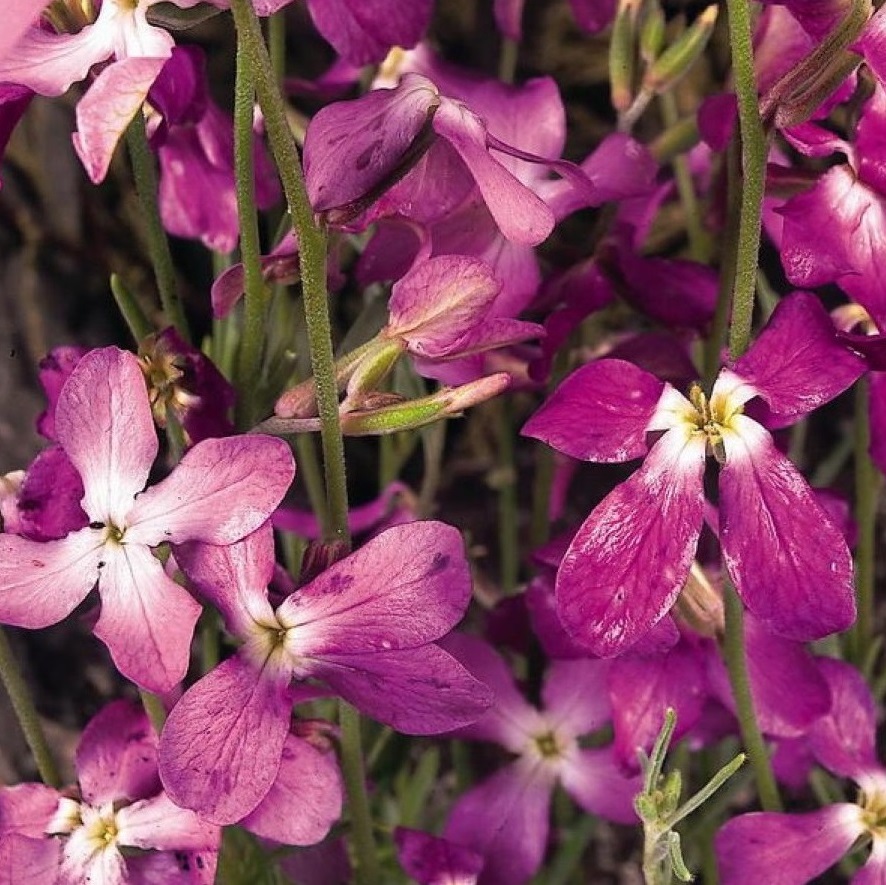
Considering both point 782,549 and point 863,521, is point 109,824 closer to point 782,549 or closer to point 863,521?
point 782,549

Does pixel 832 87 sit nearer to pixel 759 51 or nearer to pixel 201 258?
pixel 759 51

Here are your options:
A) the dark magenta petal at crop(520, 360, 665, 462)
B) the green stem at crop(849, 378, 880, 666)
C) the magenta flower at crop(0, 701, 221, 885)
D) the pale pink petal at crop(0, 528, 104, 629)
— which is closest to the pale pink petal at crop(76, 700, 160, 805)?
the magenta flower at crop(0, 701, 221, 885)

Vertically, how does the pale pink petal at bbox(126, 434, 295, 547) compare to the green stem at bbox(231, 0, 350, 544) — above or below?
below

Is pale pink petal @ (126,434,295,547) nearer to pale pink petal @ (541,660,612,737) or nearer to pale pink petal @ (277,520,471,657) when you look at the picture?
pale pink petal @ (277,520,471,657)

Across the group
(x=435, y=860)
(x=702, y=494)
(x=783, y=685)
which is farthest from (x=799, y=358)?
(x=435, y=860)

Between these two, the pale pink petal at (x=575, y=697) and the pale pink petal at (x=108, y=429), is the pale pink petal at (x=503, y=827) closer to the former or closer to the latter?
the pale pink petal at (x=575, y=697)

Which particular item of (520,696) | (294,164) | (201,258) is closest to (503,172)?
(294,164)
